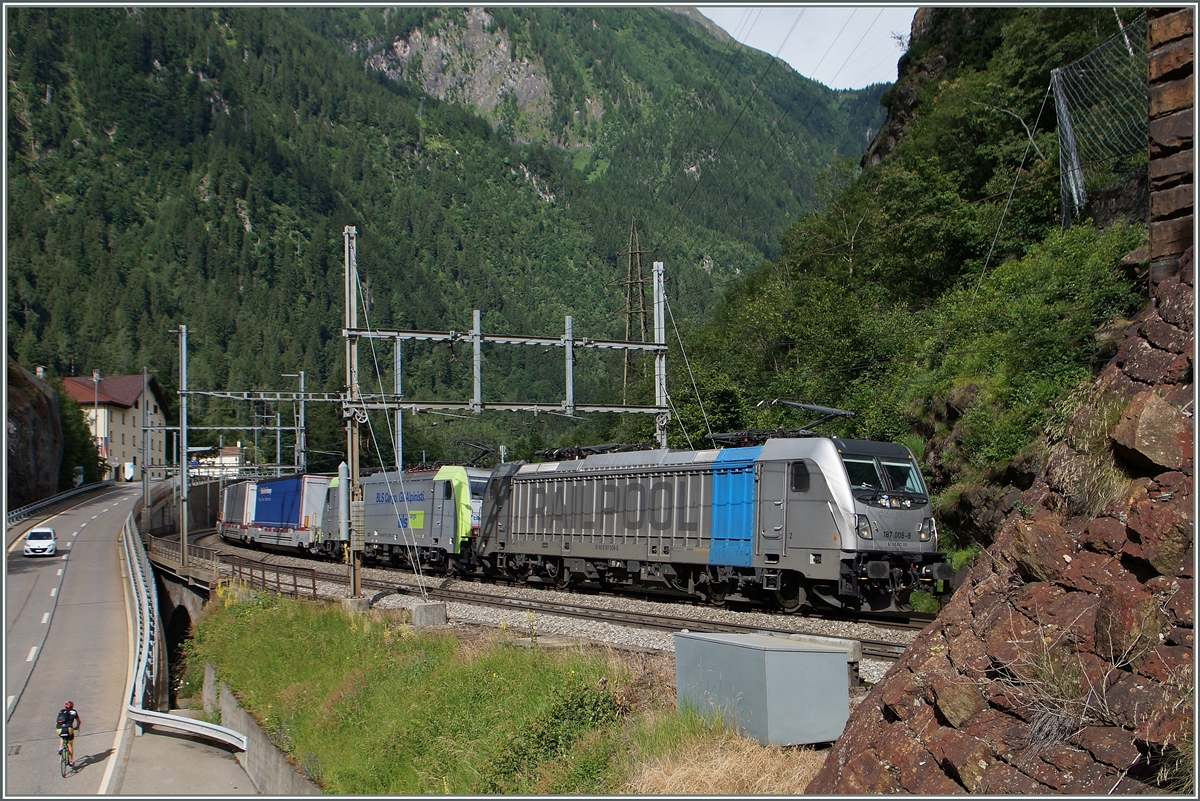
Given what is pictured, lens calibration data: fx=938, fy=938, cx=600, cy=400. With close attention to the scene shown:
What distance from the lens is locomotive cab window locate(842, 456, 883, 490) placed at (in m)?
16.9

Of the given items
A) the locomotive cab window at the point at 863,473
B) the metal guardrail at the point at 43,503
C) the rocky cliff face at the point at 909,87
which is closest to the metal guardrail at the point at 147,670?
the locomotive cab window at the point at 863,473

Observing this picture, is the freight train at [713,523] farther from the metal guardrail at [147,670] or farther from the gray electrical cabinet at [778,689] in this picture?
the gray electrical cabinet at [778,689]

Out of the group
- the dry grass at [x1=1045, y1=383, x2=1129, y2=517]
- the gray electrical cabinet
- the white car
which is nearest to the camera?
the dry grass at [x1=1045, y1=383, x2=1129, y2=517]

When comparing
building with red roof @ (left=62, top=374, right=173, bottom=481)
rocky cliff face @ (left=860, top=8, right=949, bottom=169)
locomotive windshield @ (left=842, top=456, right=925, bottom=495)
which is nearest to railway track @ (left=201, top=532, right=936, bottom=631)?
locomotive windshield @ (left=842, top=456, right=925, bottom=495)

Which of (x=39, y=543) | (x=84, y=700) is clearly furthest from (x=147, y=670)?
(x=39, y=543)

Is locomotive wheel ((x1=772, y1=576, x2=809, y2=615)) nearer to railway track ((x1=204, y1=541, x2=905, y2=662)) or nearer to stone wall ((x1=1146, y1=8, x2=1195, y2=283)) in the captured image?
railway track ((x1=204, y1=541, x2=905, y2=662))

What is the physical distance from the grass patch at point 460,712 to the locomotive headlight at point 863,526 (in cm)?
505

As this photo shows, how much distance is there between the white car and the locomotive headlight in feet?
148

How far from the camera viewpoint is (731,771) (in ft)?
29.0

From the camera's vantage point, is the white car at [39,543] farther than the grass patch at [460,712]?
Yes

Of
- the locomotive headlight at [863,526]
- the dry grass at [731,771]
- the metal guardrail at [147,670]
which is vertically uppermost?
the locomotive headlight at [863,526]

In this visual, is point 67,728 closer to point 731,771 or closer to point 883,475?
point 731,771

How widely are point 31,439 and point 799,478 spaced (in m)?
80.1

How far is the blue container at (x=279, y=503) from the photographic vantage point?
4272 cm
